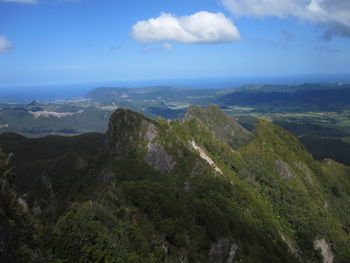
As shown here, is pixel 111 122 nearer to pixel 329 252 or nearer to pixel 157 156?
pixel 157 156

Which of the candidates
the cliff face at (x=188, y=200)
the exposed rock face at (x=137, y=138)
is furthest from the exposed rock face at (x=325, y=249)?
the exposed rock face at (x=137, y=138)


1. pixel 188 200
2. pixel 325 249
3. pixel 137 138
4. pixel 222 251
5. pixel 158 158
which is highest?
pixel 137 138

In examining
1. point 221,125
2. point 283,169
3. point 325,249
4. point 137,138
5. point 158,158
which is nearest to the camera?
point 158,158

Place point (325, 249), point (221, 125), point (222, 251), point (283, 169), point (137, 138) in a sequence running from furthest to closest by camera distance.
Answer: point (221, 125) < point (283, 169) < point (325, 249) < point (137, 138) < point (222, 251)

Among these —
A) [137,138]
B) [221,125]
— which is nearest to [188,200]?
[137,138]

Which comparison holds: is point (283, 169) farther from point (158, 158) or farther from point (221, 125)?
point (221, 125)

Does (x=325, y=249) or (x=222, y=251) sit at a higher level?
(x=222, y=251)

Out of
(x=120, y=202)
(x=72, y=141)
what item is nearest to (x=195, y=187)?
(x=120, y=202)

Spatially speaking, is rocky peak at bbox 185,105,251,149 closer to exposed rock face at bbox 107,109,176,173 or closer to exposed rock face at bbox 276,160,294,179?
exposed rock face at bbox 276,160,294,179
